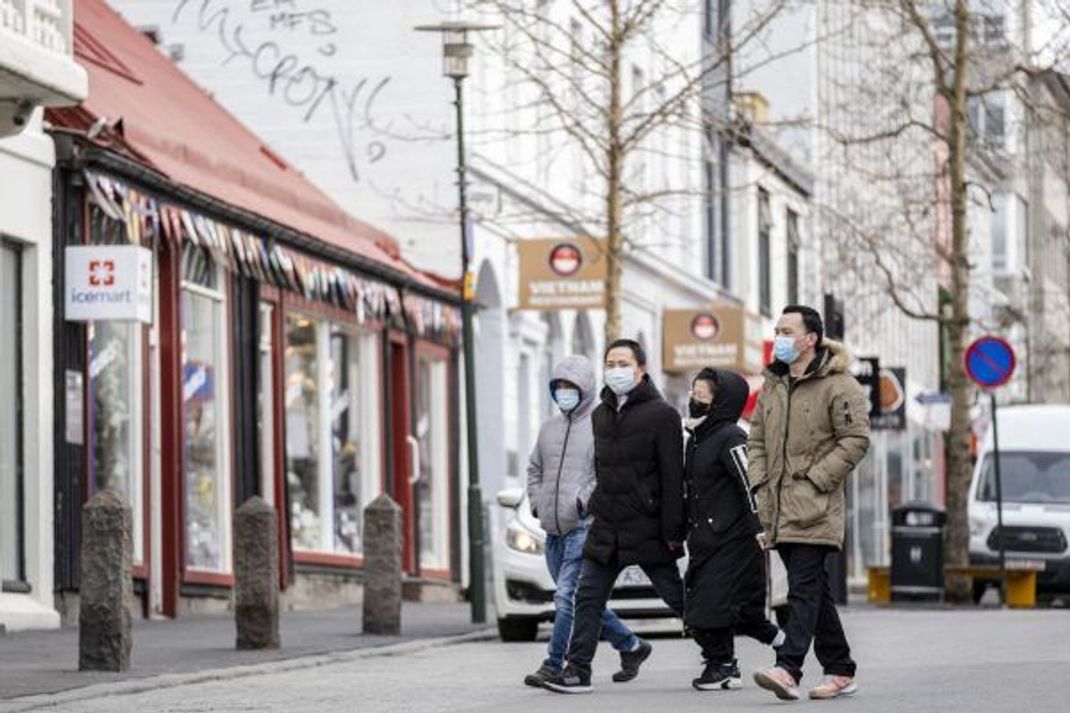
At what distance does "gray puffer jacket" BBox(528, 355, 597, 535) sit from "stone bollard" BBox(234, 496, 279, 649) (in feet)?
12.5

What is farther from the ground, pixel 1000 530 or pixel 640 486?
pixel 640 486

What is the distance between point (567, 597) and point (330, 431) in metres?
17.1

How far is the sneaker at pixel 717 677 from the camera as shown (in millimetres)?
16906

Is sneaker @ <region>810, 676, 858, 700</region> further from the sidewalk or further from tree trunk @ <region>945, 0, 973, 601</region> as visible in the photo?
tree trunk @ <region>945, 0, 973, 601</region>

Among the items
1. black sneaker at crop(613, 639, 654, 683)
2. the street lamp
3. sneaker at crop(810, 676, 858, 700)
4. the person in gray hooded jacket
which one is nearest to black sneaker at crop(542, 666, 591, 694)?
the person in gray hooded jacket

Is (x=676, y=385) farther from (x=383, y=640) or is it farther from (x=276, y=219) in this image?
(x=383, y=640)

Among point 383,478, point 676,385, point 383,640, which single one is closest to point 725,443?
point 383,640

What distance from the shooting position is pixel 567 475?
17578 millimetres

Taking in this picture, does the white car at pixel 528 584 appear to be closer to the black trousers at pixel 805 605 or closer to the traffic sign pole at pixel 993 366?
the black trousers at pixel 805 605

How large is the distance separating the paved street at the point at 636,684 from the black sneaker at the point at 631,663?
0.06 metres

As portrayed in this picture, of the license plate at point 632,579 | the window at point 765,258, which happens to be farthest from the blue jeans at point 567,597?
the window at point 765,258

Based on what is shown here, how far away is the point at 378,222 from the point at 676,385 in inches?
585

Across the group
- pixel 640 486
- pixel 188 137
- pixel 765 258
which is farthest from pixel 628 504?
pixel 765 258

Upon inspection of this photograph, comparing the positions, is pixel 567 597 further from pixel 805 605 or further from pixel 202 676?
pixel 805 605
